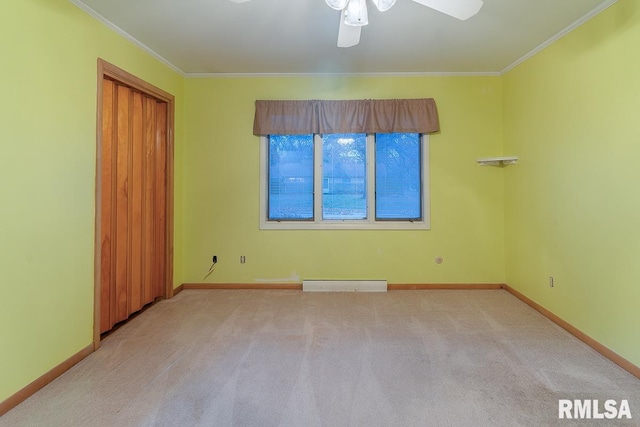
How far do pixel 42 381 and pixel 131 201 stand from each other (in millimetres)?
1507

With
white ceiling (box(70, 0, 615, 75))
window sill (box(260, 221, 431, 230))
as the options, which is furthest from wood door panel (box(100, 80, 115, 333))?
window sill (box(260, 221, 431, 230))

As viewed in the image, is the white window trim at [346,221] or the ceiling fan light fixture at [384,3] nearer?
the ceiling fan light fixture at [384,3]

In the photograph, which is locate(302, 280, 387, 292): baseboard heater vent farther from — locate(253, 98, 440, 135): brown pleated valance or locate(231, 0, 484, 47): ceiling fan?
locate(231, 0, 484, 47): ceiling fan

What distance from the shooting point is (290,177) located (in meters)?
3.67

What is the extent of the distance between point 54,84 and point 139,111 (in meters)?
0.99

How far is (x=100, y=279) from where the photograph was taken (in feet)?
7.75

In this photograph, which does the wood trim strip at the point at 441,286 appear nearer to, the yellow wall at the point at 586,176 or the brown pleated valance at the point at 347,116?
the yellow wall at the point at 586,176

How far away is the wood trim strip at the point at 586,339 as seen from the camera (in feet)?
6.47

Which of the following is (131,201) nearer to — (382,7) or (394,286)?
(382,7)

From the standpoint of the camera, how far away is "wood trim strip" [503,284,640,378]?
1.97 metres

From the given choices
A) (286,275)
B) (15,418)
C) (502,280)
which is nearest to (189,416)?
(15,418)

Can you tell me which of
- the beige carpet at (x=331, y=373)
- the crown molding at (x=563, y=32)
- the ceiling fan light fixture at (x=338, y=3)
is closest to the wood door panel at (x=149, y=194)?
the beige carpet at (x=331, y=373)

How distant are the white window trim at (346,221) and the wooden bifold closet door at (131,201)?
1.09 metres

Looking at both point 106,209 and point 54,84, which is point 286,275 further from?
point 54,84
